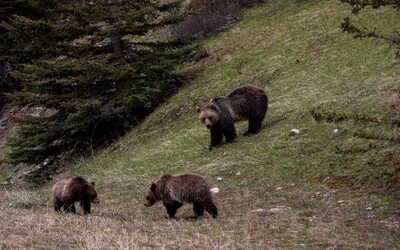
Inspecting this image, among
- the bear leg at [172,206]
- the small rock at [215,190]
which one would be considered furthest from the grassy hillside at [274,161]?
the bear leg at [172,206]

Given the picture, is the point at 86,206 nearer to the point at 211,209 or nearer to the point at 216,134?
the point at 211,209

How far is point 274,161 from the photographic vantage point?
45.6 ft

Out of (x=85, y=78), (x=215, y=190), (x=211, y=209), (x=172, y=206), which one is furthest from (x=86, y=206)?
(x=85, y=78)

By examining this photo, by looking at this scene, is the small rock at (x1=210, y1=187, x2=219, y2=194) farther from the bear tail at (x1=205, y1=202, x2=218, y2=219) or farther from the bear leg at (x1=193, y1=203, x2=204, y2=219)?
the bear tail at (x1=205, y1=202, x2=218, y2=219)

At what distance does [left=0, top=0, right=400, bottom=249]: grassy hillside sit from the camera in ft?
28.4

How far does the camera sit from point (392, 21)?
22.0 m

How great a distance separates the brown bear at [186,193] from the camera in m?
10.2

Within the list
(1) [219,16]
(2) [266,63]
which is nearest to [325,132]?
(2) [266,63]

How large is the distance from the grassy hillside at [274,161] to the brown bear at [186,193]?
0.89 ft

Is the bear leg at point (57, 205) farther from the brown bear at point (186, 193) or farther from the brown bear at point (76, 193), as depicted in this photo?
the brown bear at point (186, 193)

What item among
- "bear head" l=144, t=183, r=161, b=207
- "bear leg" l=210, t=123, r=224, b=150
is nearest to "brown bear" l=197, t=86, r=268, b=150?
"bear leg" l=210, t=123, r=224, b=150

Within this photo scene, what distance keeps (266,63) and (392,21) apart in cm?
493

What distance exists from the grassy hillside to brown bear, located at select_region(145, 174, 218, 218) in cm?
27

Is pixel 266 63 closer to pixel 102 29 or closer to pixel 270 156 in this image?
pixel 102 29
